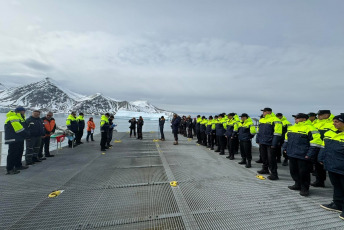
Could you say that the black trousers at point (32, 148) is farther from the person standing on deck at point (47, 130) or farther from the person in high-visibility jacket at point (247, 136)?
the person in high-visibility jacket at point (247, 136)

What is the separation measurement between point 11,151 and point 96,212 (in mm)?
3871

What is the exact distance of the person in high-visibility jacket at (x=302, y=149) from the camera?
356 cm

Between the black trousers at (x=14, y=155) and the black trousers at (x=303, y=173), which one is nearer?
the black trousers at (x=303, y=173)

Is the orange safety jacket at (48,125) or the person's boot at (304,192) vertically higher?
the orange safety jacket at (48,125)

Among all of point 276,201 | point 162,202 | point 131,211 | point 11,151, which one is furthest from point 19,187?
point 276,201

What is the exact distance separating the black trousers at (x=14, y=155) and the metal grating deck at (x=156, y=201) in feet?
1.30

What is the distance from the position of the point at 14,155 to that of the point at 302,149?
283 inches

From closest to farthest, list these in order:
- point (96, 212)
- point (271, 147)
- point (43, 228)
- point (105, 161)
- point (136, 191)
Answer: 1. point (43, 228)
2. point (96, 212)
3. point (136, 191)
4. point (271, 147)
5. point (105, 161)

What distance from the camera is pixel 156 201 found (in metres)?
3.21

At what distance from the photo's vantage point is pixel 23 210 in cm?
298

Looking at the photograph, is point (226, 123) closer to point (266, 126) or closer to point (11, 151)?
point (266, 126)

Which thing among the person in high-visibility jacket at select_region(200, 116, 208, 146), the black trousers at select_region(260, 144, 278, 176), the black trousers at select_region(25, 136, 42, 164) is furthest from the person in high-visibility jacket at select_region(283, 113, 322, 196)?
the black trousers at select_region(25, 136, 42, 164)

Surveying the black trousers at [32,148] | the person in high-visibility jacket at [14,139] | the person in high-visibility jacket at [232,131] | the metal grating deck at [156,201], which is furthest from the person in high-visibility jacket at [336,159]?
the black trousers at [32,148]

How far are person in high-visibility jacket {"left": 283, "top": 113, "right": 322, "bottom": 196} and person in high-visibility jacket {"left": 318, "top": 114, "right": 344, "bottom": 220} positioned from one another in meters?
0.37
